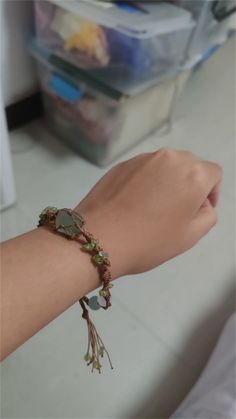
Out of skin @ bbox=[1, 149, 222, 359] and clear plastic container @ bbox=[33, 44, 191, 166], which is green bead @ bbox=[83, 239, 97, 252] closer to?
skin @ bbox=[1, 149, 222, 359]

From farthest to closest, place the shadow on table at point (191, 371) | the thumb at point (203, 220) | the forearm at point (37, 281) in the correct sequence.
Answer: the shadow on table at point (191, 371) < the thumb at point (203, 220) < the forearm at point (37, 281)

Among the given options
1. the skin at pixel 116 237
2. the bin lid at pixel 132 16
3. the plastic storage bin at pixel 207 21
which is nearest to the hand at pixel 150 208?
the skin at pixel 116 237

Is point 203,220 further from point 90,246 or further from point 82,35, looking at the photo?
point 82,35

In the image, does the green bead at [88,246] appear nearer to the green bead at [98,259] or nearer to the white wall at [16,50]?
the green bead at [98,259]

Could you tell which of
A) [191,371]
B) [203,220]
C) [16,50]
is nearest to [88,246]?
[203,220]

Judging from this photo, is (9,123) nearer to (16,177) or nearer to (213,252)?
(16,177)

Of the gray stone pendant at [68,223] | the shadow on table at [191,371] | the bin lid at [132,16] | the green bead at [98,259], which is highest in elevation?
the bin lid at [132,16]
